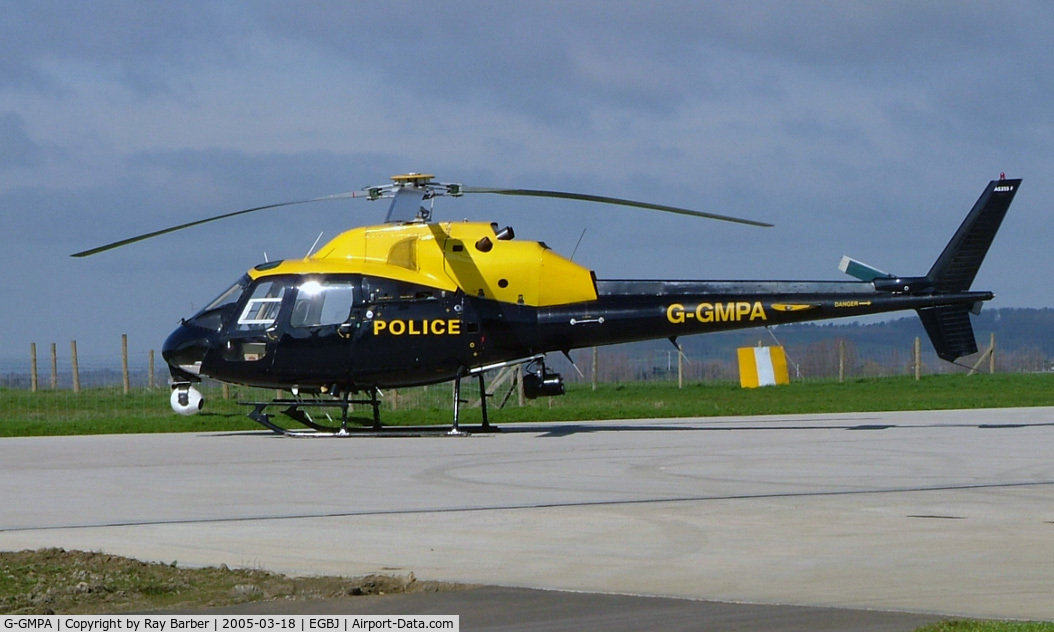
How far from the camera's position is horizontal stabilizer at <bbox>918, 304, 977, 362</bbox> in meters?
23.1

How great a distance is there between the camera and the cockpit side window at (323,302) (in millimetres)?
23766

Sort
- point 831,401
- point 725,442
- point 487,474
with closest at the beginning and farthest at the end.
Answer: point 487,474 < point 725,442 < point 831,401

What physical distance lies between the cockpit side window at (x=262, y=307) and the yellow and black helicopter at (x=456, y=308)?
2cm

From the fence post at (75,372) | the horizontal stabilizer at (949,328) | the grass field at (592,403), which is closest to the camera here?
the horizontal stabilizer at (949,328)

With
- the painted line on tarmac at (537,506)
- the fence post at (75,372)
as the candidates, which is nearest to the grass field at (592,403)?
the fence post at (75,372)

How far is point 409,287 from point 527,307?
2.11 meters

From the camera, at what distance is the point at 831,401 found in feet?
112

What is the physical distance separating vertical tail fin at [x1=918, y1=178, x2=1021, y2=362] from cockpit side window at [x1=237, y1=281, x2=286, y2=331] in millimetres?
11277

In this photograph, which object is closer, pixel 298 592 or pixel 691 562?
pixel 298 592

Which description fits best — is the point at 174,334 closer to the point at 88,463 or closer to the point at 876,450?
the point at 88,463

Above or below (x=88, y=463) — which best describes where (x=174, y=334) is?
above

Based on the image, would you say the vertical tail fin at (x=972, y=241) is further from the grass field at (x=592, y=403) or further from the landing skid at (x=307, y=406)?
the landing skid at (x=307, y=406)

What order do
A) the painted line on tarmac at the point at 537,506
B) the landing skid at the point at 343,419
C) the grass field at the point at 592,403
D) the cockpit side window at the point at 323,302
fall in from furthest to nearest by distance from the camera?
the grass field at the point at 592,403, the landing skid at the point at 343,419, the cockpit side window at the point at 323,302, the painted line on tarmac at the point at 537,506

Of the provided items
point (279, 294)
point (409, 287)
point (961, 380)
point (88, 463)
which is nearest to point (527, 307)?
point (409, 287)
